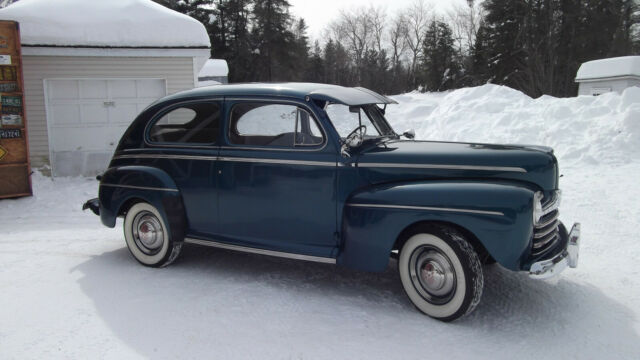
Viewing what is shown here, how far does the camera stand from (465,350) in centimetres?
343

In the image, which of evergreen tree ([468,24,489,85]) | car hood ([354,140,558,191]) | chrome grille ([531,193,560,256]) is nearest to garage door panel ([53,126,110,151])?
car hood ([354,140,558,191])

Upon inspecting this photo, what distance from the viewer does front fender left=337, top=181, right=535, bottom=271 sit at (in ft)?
11.7

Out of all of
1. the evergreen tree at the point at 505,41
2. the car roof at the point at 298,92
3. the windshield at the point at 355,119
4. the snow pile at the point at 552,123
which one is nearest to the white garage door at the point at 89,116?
the car roof at the point at 298,92

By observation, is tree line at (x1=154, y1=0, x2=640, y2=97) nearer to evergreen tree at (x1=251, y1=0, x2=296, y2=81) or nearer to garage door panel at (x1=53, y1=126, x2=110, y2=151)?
evergreen tree at (x1=251, y1=0, x2=296, y2=81)

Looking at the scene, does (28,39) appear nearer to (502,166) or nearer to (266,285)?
(266,285)

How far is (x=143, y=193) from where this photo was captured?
17.0ft

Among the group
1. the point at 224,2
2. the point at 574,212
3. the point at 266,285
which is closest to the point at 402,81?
the point at 224,2

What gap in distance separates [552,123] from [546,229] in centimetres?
850

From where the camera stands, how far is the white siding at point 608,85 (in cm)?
1808

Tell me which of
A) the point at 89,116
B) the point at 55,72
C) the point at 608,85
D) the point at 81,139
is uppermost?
the point at 608,85

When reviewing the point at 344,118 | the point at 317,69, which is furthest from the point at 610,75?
the point at 317,69

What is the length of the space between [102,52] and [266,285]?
28.9ft

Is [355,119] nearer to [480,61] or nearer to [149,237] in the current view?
[149,237]

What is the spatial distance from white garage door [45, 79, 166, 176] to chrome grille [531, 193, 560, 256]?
10002 mm
